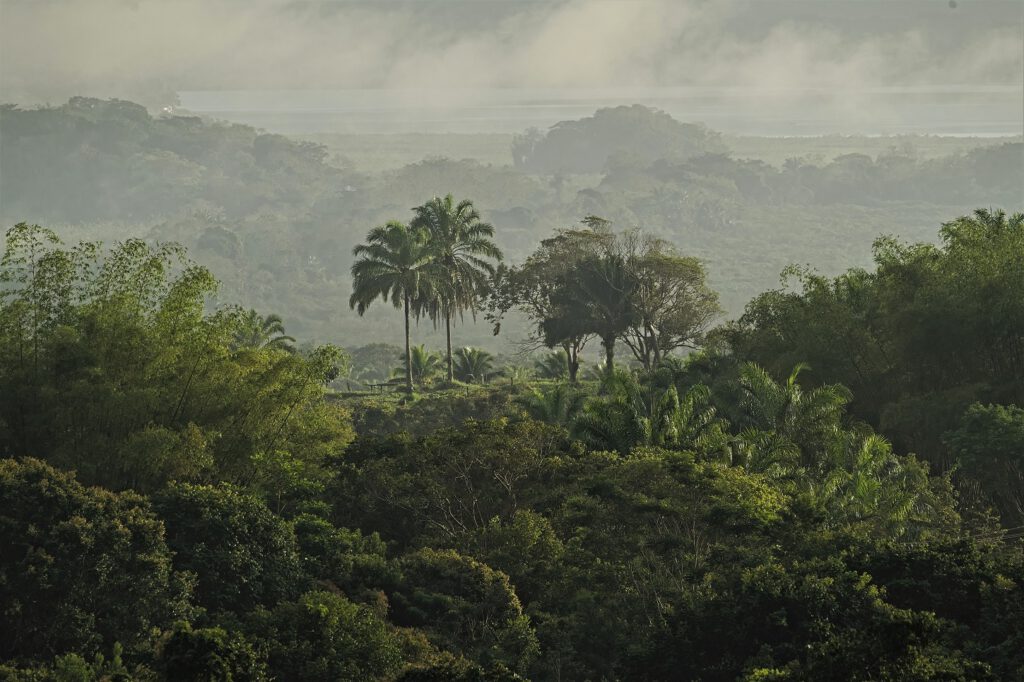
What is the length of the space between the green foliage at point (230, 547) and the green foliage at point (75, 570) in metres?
1.00

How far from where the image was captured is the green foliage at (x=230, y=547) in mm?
30312

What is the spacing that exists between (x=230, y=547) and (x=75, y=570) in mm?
4062

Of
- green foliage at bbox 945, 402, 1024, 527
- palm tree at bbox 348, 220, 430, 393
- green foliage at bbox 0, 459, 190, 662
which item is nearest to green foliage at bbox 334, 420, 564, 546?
green foliage at bbox 0, 459, 190, 662

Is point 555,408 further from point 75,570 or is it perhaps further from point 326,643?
point 75,570

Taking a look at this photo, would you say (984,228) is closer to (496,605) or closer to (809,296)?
(809,296)

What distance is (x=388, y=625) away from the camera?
30141 millimetres

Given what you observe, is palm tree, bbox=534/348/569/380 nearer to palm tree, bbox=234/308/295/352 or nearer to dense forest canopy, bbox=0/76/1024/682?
palm tree, bbox=234/308/295/352

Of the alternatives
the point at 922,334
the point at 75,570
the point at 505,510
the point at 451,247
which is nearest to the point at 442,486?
the point at 505,510

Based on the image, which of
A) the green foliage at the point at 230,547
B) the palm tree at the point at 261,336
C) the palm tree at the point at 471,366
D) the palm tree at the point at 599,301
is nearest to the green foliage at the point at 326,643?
the green foliage at the point at 230,547

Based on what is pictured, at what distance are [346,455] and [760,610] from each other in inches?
711

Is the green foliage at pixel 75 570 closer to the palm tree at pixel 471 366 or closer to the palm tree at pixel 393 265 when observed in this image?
the palm tree at pixel 393 265

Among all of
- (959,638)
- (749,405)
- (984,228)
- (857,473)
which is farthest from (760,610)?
(984,228)

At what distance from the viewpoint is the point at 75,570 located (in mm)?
28141

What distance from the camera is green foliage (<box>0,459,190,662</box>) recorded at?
1073 inches
